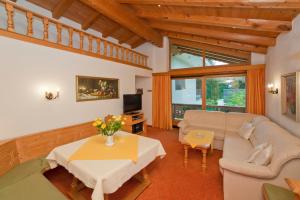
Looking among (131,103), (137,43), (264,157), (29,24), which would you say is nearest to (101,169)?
(264,157)

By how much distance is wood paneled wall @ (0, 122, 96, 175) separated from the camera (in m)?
2.09

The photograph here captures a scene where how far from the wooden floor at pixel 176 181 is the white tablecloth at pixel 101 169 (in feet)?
1.64

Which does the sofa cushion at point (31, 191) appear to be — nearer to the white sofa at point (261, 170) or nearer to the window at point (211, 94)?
the white sofa at point (261, 170)

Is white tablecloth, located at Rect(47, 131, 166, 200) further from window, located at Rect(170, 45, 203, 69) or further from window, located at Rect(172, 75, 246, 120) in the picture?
window, located at Rect(170, 45, 203, 69)

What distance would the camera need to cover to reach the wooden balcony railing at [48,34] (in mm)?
2492

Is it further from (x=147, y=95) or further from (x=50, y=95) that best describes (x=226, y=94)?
(x=50, y=95)

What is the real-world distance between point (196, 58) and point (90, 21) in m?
3.81

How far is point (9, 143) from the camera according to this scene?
223cm

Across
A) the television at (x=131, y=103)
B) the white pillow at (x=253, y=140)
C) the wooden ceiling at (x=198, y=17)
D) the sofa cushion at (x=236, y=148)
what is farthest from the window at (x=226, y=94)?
the television at (x=131, y=103)

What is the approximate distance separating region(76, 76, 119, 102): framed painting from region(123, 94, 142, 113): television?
33 centimetres

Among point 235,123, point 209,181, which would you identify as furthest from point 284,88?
point 209,181

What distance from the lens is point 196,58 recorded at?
5.34 meters

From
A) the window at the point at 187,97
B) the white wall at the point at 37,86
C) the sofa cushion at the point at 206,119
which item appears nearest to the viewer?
the white wall at the point at 37,86

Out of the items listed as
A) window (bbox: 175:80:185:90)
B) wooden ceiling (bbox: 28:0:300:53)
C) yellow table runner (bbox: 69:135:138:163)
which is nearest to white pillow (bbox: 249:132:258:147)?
wooden ceiling (bbox: 28:0:300:53)
